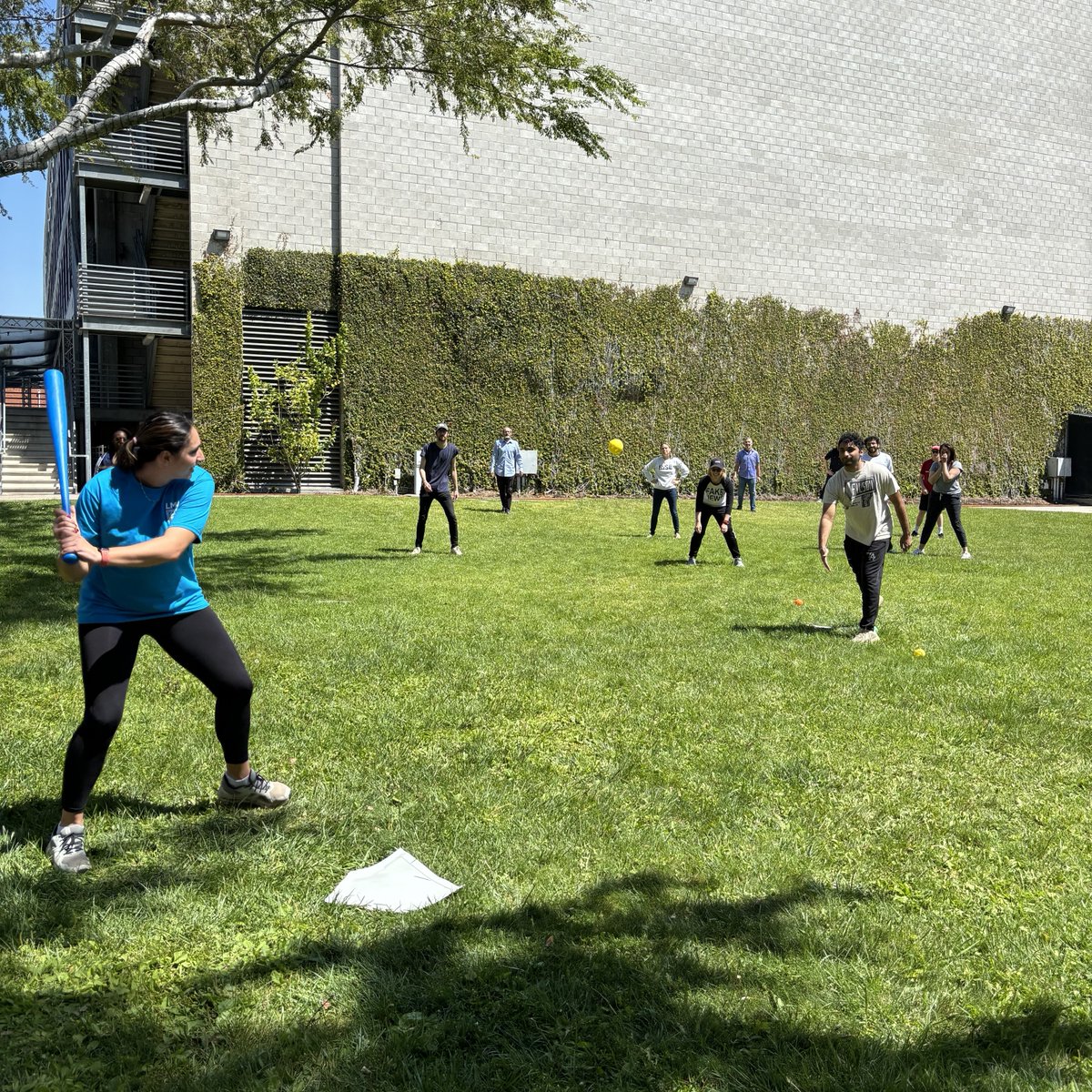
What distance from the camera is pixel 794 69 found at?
2897 cm

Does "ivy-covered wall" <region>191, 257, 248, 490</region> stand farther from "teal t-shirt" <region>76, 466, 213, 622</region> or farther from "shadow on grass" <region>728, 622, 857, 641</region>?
"teal t-shirt" <region>76, 466, 213, 622</region>

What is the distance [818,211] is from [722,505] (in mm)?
19985

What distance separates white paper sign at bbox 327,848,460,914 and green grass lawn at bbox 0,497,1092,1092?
0.23ft

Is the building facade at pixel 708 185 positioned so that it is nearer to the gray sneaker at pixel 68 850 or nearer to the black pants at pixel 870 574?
the black pants at pixel 870 574

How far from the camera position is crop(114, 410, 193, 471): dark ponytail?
395 centimetres

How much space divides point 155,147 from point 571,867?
78.9ft

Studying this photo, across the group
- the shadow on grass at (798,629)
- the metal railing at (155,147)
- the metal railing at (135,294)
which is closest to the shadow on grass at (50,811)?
the shadow on grass at (798,629)

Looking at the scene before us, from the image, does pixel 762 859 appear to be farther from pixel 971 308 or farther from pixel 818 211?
pixel 971 308

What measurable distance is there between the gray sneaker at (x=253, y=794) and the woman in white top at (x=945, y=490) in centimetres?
1292

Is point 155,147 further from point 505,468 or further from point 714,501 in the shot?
point 714,501

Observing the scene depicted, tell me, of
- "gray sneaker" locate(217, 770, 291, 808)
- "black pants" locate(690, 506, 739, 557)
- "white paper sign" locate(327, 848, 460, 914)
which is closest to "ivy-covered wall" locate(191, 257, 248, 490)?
"black pants" locate(690, 506, 739, 557)

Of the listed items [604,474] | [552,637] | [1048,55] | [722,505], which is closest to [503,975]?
[552,637]

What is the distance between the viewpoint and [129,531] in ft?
13.1

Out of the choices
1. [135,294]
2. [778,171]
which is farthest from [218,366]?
[778,171]
